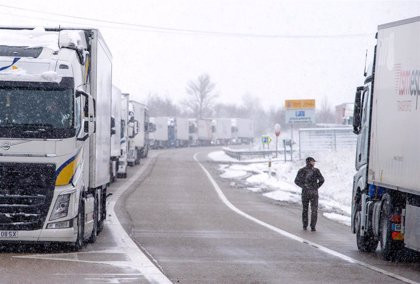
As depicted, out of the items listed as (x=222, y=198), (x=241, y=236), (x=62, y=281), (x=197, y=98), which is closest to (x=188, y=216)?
(x=241, y=236)

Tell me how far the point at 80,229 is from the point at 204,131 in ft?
343

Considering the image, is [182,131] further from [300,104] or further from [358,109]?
[358,109]

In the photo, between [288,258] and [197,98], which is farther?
[197,98]

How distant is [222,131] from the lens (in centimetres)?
12606

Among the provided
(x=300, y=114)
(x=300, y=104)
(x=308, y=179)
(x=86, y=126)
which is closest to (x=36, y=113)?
(x=86, y=126)

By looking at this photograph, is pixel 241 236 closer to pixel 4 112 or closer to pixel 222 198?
pixel 4 112

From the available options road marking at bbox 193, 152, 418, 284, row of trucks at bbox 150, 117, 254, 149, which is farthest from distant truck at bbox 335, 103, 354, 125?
road marking at bbox 193, 152, 418, 284

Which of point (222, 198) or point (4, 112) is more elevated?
point (4, 112)

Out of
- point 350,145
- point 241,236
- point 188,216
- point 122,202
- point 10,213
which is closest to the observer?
point 10,213

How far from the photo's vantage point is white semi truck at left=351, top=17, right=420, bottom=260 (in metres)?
14.2

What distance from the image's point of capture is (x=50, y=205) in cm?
1520

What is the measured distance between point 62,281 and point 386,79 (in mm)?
6590

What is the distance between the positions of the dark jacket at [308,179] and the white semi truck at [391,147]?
4520mm

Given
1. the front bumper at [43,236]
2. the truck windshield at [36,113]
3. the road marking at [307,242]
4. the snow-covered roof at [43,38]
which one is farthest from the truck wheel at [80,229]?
the road marking at [307,242]
